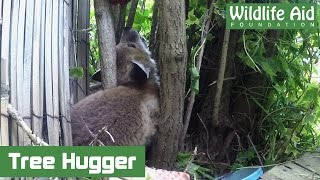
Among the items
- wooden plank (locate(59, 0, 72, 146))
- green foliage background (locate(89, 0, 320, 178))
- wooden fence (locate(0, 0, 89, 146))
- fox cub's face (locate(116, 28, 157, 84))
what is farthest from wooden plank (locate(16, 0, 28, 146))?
fox cub's face (locate(116, 28, 157, 84))

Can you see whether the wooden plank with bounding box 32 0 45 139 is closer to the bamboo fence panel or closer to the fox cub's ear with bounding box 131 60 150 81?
the bamboo fence panel

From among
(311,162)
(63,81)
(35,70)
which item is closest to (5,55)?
(35,70)

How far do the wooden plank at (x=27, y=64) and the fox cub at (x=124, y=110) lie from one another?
0.48m

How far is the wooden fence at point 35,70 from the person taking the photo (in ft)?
6.75

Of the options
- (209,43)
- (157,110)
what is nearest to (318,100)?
(209,43)

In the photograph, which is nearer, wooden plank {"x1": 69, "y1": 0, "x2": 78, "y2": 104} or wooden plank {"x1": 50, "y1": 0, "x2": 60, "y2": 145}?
wooden plank {"x1": 50, "y1": 0, "x2": 60, "y2": 145}

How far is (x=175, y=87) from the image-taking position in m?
2.69

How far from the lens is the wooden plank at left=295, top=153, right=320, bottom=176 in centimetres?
309

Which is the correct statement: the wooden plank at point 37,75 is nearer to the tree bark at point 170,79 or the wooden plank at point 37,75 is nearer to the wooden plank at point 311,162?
the tree bark at point 170,79

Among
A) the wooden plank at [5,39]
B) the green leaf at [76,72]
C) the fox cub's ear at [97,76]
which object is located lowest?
the fox cub's ear at [97,76]

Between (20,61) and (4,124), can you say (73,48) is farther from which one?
(4,124)

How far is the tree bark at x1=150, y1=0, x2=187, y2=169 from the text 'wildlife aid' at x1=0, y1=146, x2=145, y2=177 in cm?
67

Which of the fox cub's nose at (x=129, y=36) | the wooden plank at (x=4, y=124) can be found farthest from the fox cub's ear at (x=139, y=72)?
the wooden plank at (x=4, y=124)

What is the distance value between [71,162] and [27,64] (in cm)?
50
